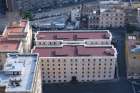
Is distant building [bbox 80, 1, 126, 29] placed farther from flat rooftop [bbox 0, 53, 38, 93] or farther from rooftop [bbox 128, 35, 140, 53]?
flat rooftop [bbox 0, 53, 38, 93]

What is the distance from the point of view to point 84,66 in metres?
51.3

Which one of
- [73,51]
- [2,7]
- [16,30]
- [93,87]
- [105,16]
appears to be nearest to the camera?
[93,87]

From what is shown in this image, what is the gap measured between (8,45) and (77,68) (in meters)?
9.42

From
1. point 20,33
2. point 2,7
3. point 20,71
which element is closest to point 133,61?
point 20,33

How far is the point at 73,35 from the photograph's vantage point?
184 ft

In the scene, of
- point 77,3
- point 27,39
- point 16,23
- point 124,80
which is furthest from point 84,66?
point 77,3

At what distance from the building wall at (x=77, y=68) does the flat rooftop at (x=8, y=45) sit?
3.88 meters

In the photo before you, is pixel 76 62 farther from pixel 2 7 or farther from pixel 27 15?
pixel 2 7

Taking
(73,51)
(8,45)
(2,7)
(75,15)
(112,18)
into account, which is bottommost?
(73,51)

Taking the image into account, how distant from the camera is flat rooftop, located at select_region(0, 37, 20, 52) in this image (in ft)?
163

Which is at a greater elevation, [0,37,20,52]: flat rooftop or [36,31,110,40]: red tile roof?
[36,31,110,40]: red tile roof

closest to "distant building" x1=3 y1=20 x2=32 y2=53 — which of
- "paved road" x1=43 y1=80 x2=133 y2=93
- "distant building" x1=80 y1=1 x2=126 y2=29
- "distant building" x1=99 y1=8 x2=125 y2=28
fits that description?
"paved road" x1=43 y1=80 x2=133 y2=93

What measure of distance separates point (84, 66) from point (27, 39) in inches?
352

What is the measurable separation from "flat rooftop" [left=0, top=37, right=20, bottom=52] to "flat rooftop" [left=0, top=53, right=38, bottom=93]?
31.3ft
